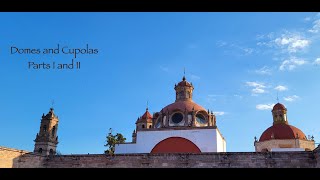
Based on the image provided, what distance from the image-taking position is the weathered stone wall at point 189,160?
19047 mm

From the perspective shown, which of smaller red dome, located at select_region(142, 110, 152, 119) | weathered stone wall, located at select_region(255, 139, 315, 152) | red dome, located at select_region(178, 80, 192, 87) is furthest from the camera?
smaller red dome, located at select_region(142, 110, 152, 119)

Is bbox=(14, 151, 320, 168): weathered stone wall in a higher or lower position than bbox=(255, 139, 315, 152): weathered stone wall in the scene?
lower

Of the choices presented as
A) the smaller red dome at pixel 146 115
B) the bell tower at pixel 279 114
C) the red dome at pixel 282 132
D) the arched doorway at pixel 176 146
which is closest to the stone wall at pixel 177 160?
the arched doorway at pixel 176 146

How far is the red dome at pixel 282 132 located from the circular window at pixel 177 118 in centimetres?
811

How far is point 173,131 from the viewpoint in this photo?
2623 cm

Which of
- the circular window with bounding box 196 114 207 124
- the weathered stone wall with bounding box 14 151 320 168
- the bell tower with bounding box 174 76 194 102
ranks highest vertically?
the bell tower with bounding box 174 76 194 102

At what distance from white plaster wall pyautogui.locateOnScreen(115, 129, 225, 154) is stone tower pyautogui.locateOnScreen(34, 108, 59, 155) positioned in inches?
259

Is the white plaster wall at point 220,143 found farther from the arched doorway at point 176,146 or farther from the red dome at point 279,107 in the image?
the red dome at point 279,107

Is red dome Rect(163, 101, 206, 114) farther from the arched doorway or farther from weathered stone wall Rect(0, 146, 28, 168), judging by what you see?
weathered stone wall Rect(0, 146, 28, 168)

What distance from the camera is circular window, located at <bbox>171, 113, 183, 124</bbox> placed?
27.5 metres

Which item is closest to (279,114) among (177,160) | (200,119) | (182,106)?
(200,119)

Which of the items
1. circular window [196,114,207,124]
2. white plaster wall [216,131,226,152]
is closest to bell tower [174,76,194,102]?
circular window [196,114,207,124]
